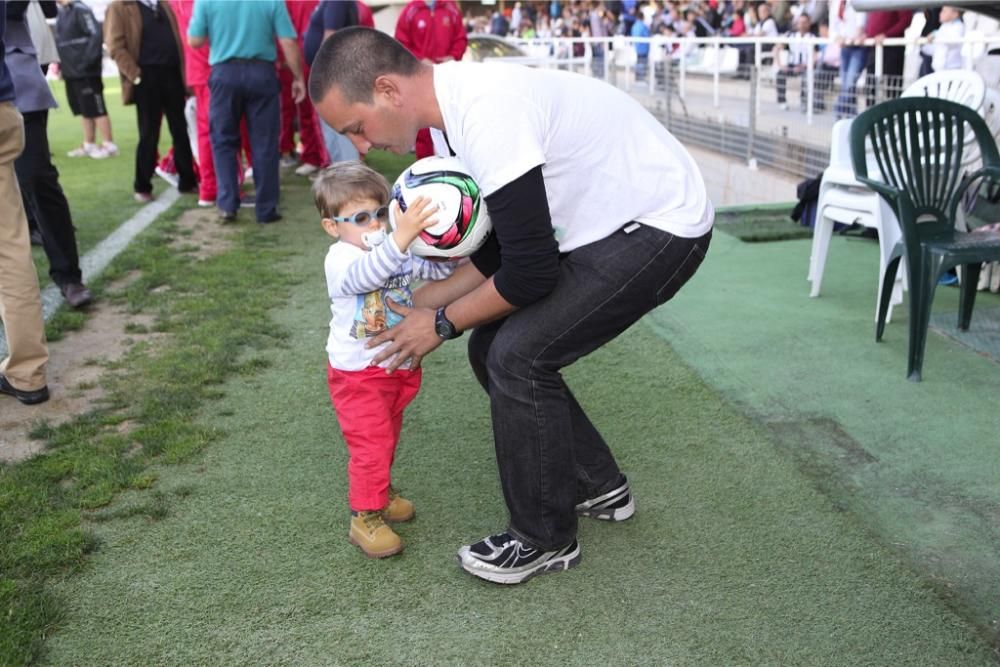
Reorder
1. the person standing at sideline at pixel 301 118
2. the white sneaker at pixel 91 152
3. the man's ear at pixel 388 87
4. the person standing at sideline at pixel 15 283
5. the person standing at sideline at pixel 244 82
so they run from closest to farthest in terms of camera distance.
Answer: the man's ear at pixel 388 87 → the person standing at sideline at pixel 15 283 → the person standing at sideline at pixel 244 82 → the person standing at sideline at pixel 301 118 → the white sneaker at pixel 91 152

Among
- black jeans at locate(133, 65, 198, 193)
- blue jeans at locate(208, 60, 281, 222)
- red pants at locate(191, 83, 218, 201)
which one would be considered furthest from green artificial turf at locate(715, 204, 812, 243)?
black jeans at locate(133, 65, 198, 193)

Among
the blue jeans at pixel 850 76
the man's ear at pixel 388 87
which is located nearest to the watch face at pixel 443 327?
the man's ear at pixel 388 87

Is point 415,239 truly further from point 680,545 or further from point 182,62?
point 182,62

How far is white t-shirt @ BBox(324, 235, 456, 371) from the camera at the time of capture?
2828mm

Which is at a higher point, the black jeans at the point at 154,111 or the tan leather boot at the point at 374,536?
the black jeans at the point at 154,111

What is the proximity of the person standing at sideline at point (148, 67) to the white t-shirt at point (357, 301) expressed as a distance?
6.44 metres

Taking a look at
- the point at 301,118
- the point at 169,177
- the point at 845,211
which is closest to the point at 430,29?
the point at 301,118

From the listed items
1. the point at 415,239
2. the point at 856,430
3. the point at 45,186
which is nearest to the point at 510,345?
the point at 415,239

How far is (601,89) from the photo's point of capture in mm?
2613

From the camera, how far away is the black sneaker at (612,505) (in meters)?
3.12

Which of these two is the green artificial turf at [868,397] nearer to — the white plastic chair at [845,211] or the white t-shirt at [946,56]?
the white plastic chair at [845,211]

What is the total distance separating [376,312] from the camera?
2920 millimetres

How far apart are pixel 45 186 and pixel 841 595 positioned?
436 cm

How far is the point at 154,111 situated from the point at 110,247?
1996mm
